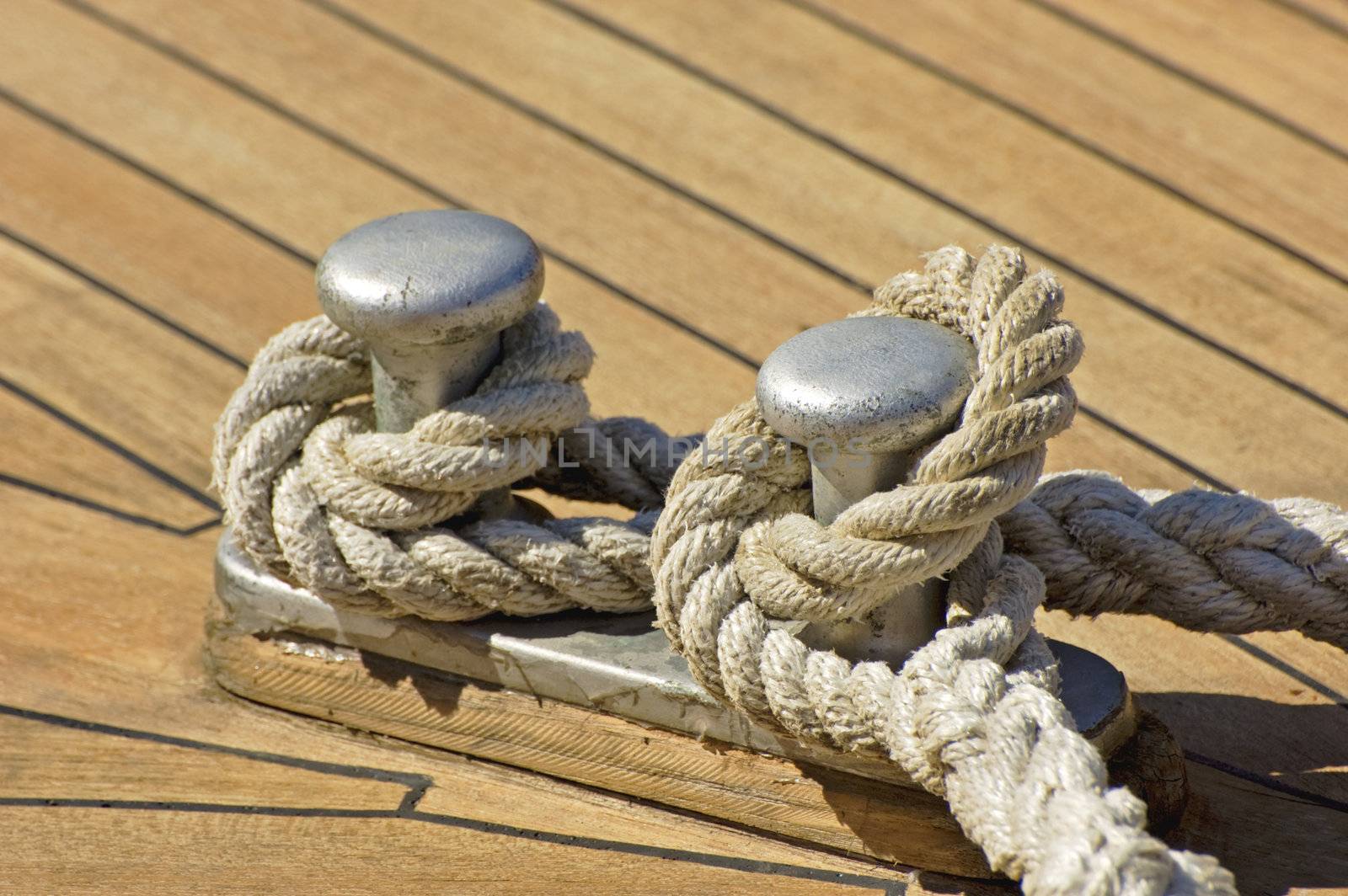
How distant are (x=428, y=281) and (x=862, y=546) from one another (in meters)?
0.39

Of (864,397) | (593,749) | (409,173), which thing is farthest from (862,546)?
(409,173)

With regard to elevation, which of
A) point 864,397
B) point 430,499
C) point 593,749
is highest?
point 864,397

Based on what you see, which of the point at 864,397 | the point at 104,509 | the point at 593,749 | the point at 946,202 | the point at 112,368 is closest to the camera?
the point at 864,397

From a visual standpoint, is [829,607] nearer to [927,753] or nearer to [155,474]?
[927,753]

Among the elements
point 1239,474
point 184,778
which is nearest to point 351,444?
point 184,778

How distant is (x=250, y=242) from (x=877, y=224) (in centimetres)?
74

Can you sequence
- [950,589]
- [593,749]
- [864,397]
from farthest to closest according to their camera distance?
[593,749] → [950,589] → [864,397]

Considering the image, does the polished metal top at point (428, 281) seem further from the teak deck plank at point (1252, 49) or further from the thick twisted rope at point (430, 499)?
the teak deck plank at point (1252, 49)

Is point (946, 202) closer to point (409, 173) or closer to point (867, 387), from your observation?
point (409, 173)

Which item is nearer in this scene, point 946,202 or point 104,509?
point 104,509

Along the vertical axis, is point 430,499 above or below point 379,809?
above

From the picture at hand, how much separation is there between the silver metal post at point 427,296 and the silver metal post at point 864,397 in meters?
0.25

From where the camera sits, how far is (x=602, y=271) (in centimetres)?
180

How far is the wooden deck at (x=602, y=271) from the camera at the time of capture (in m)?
1.21
